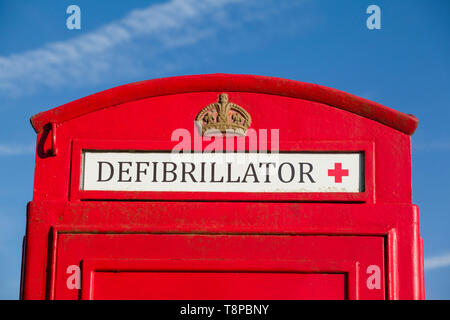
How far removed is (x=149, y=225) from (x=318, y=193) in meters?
0.83

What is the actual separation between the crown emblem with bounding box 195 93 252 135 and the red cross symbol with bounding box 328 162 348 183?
470 mm

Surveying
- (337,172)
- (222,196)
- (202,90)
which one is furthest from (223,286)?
(202,90)

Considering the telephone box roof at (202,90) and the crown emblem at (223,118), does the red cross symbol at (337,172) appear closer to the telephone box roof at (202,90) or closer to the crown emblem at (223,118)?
the telephone box roof at (202,90)

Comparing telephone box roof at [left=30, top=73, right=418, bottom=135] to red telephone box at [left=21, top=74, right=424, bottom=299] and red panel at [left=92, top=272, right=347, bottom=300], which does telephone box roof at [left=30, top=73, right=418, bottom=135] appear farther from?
red panel at [left=92, top=272, right=347, bottom=300]

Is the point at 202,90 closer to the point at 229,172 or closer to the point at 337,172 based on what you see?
the point at 229,172

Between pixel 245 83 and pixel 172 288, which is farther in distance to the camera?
pixel 245 83

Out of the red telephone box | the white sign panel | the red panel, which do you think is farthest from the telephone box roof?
the red panel

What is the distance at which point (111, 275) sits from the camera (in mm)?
3150

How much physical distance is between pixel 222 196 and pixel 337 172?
0.58 metres

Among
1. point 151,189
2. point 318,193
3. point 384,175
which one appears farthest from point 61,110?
point 384,175

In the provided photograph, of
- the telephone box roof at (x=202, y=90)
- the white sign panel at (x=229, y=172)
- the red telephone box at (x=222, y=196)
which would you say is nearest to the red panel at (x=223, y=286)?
the red telephone box at (x=222, y=196)
